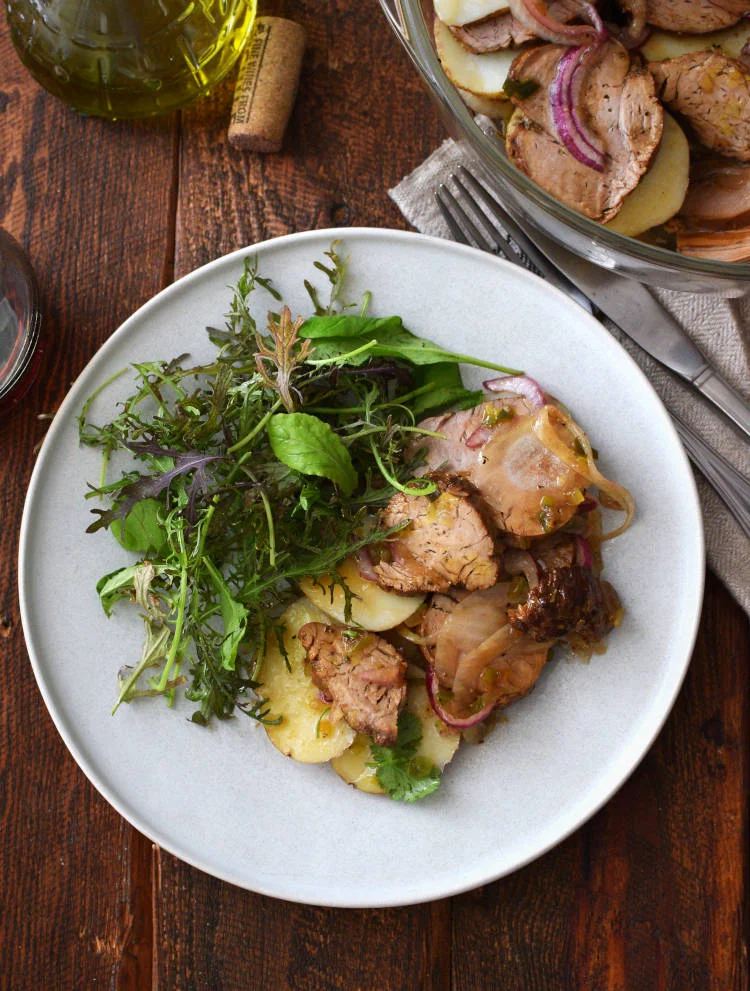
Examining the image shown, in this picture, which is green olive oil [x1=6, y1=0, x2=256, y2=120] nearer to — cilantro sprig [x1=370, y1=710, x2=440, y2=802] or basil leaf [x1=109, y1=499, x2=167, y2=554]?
basil leaf [x1=109, y1=499, x2=167, y2=554]

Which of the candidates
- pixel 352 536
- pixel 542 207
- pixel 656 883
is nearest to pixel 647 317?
pixel 542 207

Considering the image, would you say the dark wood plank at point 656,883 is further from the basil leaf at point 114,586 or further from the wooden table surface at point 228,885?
the basil leaf at point 114,586

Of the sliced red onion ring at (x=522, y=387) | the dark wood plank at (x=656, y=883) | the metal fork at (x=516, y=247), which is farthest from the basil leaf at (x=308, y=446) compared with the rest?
the dark wood plank at (x=656, y=883)

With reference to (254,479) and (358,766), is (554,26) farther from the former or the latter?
(358,766)

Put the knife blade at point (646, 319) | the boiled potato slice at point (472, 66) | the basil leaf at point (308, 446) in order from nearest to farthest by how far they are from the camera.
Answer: the boiled potato slice at point (472, 66) → the basil leaf at point (308, 446) → the knife blade at point (646, 319)

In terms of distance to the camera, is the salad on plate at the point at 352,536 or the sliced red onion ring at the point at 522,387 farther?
the sliced red onion ring at the point at 522,387

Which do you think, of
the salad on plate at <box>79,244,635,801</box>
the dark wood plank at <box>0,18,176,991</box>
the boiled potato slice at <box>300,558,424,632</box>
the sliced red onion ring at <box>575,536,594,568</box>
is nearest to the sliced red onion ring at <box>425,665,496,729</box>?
the salad on plate at <box>79,244,635,801</box>

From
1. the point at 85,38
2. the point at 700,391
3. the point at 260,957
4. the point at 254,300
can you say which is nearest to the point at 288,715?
the point at 260,957
